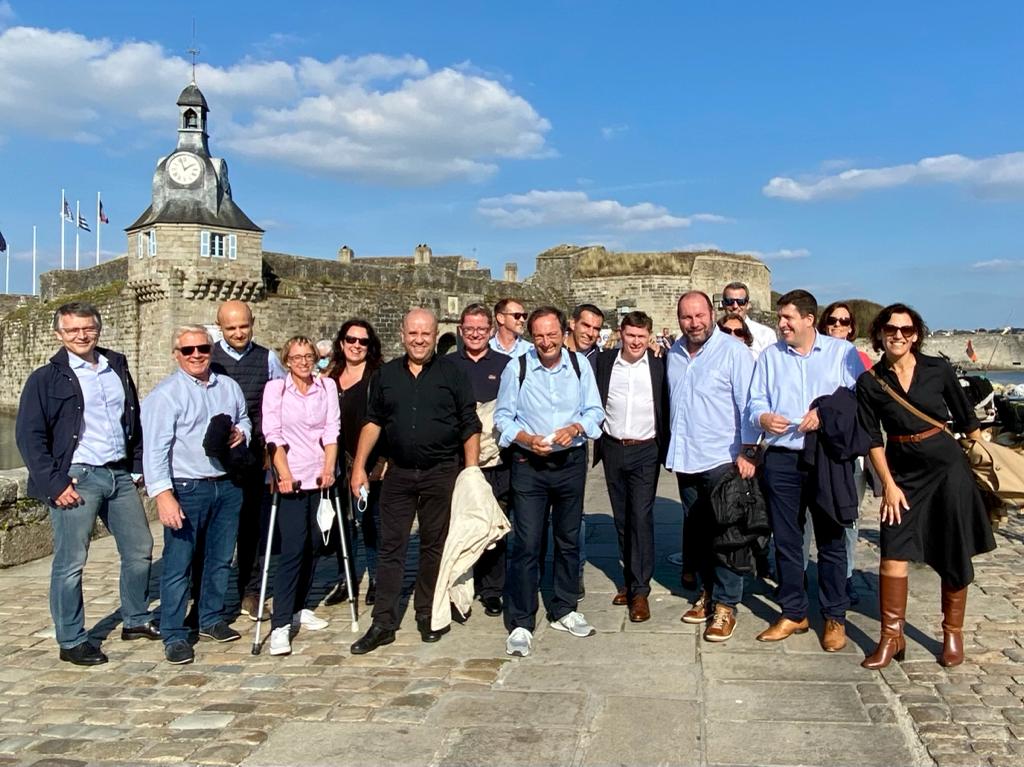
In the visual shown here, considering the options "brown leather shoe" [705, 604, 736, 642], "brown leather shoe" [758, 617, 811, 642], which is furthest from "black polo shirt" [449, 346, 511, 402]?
"brown leather shoe" [758, 617, 811, 642]

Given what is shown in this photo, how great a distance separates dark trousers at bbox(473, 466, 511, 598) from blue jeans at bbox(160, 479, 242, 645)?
5.09 feet

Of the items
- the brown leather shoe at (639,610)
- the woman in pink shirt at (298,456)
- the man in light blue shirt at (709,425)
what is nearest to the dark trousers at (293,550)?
the woman in pink shirt at (298,456)

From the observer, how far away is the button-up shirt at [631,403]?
5270 mm

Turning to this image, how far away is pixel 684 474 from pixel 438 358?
62.7 inches

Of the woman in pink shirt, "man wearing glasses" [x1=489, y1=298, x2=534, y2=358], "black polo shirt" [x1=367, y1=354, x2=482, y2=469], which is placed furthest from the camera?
"man wearing glasses" [x1=489, y1=298, x2=534, y2=358]

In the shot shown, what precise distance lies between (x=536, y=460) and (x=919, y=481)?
198 cm

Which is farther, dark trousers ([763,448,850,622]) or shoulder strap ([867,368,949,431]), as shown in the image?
dark trousers ([763,448,850,622])

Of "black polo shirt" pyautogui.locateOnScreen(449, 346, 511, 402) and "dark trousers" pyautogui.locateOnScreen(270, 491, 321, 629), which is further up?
"black polo shirt" pyautogui.locateOnScreen(449, 346, 511, 402)

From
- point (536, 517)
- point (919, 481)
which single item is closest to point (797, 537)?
point (919, 481)

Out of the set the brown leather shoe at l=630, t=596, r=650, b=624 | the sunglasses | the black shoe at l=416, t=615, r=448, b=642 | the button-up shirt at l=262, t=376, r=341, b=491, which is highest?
the sunglasses

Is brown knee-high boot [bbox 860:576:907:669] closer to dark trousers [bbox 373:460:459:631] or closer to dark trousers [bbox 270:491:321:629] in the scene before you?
dark trousers [bbox 373:460:459:631]

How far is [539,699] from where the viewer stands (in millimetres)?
3986

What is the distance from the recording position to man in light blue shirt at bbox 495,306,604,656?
16.1ft

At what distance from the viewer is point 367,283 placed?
1329 inches
